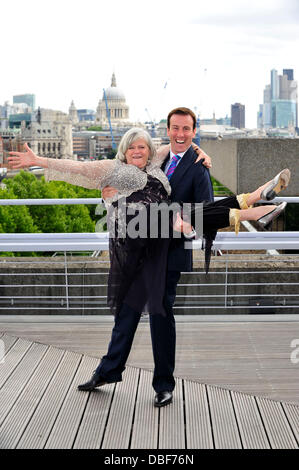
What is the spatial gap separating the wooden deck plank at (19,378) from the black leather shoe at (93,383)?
0.34 meters

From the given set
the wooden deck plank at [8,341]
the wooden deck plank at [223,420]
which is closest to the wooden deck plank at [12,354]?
the wooden deck plank at [8,341]

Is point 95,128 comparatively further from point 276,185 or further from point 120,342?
point 276,185

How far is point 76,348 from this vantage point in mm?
4141

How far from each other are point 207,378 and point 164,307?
2.18 ft

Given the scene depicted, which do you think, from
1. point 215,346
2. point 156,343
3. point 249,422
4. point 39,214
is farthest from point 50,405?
point 39,214

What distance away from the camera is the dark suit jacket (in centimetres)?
313

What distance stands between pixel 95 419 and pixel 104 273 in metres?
1.38

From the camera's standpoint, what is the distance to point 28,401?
3318 millimetres

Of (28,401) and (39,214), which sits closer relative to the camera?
(28,401)

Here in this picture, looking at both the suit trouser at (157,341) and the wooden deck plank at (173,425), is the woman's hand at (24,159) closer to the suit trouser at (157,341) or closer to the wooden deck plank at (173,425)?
the suit trouser at (157,341)

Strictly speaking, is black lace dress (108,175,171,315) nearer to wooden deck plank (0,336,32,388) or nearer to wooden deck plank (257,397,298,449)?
wooden deck plank (257,397,298,449)

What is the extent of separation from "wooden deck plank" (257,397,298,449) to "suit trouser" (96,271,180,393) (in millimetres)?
479
